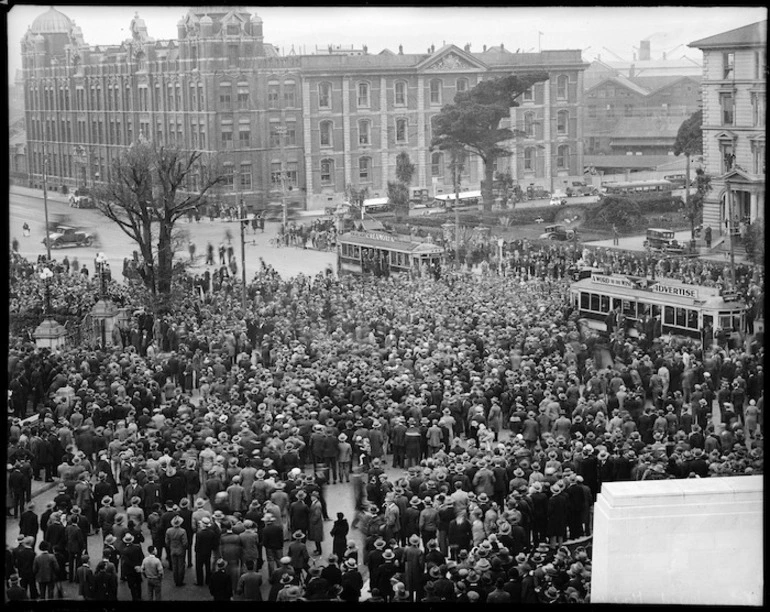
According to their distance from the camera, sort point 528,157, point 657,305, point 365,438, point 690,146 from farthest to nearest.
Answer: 1. point 528,157
2. point 690,146
3. point 657,305
4. point 365,438

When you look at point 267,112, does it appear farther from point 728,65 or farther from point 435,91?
point 728,65

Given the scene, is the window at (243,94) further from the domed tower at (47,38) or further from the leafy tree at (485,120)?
the leafy tree at (485,120)

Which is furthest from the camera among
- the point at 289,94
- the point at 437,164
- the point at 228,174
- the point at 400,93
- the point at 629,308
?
the point at 228,174

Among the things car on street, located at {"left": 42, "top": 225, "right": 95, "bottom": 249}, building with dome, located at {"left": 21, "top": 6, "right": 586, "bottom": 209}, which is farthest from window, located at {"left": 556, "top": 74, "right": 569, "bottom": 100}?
car on street, located at {"left": 42, "top": 225, "right": 95, "bottom": 249}

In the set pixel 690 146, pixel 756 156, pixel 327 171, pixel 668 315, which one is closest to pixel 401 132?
pixel 327 171

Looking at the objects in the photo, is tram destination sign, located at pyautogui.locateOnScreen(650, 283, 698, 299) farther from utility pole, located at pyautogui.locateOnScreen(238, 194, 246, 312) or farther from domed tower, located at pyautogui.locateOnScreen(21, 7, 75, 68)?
domed tower, located at pyautogui.locateOnScreen(21, 7, 75, 68)

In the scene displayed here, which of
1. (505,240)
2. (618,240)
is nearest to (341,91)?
(505,240)

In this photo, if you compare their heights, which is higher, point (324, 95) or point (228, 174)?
point (324, 95)

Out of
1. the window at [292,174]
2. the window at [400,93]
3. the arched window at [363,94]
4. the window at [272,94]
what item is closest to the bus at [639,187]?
the window at [400,93]
